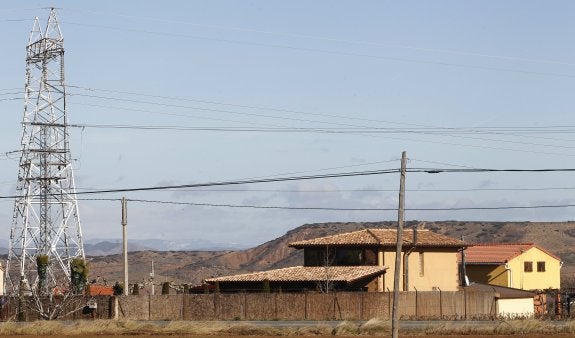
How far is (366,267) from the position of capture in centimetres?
8038

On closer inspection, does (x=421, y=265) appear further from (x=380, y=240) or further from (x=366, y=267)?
(x=366, y=267)

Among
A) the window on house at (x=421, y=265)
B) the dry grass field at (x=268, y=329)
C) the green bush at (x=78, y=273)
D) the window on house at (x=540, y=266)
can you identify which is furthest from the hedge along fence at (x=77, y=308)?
the window on house at (x=540, y=266)

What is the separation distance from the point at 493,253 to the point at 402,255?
19905mm

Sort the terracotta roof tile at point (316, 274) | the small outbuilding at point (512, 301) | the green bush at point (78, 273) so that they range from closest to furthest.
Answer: the green bush at point (78, 273)
the small outbuilding at point (512, 301)
the terracotta roof tile at point (316, 274)

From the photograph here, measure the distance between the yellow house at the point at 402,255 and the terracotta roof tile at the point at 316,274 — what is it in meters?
1.22

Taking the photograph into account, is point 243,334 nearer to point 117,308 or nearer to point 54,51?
point 117,308

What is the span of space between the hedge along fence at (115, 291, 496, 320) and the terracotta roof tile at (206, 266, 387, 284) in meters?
4.03

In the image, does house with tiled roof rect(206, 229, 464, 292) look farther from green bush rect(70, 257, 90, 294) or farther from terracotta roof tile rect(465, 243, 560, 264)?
terracotta roof tile rect(465, 243, 560, 264)

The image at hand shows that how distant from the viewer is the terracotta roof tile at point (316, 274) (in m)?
77.4

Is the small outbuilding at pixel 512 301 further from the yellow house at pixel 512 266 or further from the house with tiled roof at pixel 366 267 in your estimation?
the yellow house at pixel 512 266

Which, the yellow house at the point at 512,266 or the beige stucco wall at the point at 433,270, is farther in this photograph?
the yellow house at the point at 512,266

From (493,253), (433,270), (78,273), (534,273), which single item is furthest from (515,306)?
(78,273)

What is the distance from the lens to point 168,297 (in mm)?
74188

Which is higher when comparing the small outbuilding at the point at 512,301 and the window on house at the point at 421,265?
the window on house at the point at 421,265
